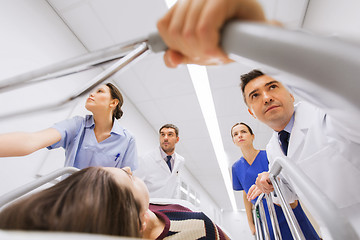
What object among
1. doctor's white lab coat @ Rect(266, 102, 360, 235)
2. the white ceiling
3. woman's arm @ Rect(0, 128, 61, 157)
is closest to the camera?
doctor's white lab coat @ Rect(266, 102, 360, 235)

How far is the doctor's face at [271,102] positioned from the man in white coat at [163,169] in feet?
4.73

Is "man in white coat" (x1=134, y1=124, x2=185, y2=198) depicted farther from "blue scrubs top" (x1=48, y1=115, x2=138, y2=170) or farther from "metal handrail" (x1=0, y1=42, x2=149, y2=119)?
"metal handrail" (x1=0, y1=42, x2=149, y2=119)

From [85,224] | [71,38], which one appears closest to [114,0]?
[71,38]

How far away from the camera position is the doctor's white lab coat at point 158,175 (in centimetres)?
235

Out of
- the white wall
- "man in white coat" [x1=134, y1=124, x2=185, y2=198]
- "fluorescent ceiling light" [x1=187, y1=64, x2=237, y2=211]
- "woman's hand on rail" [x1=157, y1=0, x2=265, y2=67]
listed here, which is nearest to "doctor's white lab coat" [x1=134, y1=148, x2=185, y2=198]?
"man in white coat" [x1=134, y1=124, x2=185, y2=198]

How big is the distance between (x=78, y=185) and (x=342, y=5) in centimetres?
211

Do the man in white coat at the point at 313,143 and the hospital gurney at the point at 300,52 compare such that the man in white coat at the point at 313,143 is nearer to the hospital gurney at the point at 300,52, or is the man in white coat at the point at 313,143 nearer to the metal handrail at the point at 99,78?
the hospital gurney at the point at 300,52

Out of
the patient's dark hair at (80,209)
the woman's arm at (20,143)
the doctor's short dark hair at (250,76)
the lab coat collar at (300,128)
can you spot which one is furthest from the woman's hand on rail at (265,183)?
the woman's arm at (20,143)

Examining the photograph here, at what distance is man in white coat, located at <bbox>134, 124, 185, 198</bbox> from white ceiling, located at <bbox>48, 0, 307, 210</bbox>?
0.76 m

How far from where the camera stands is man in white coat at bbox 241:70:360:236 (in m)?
0.82

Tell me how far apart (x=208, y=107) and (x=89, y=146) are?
224 centimetres

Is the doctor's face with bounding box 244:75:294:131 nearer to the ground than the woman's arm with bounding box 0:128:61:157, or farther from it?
farther from it

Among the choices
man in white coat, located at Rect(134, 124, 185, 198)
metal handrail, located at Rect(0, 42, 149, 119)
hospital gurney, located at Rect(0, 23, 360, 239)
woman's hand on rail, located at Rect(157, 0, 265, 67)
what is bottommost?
hospital gurney, located at Rect(0, 23, 360, 239)

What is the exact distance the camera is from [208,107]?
128 inches
